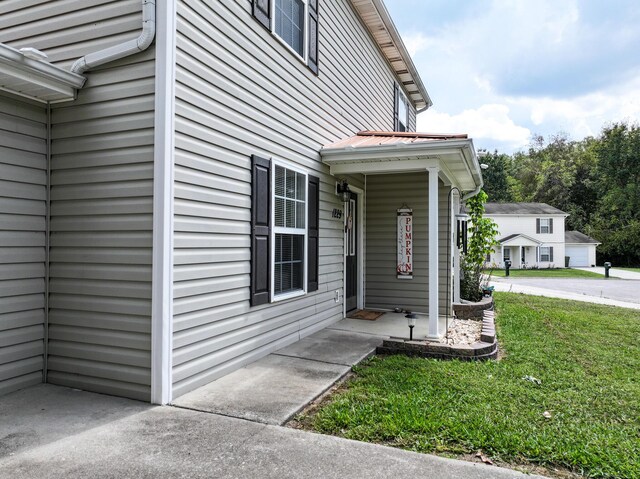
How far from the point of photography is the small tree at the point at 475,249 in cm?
847

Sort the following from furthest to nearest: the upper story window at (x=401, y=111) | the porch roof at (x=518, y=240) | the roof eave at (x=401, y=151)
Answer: the porch roof at (x=518, y=240) → the upper story window at (x=401, y=111) → the roof eave at (x=401, y=151)

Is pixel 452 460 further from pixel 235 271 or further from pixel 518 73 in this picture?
pixel 518 73

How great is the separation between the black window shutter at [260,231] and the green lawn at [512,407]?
129 centimetres

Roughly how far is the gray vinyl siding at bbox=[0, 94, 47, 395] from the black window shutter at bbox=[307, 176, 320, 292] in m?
2.91

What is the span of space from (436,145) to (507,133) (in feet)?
199

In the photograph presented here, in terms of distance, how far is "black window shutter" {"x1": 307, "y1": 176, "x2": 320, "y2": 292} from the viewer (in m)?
5.55

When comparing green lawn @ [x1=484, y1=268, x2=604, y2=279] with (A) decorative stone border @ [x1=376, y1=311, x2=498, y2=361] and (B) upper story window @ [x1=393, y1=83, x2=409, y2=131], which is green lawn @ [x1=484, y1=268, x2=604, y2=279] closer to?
(B) upper story window @ [x1=393, y1=83, x2=409, y2=131]

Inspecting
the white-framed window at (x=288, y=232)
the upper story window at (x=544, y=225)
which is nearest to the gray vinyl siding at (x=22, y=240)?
the white-framed window at (x=288, y=232)

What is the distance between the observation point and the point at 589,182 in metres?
35.5

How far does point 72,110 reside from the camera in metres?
3.62

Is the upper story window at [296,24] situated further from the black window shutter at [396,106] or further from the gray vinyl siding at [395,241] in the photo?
the black window shutter at [396,106]

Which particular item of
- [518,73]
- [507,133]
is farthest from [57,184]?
[507,133]

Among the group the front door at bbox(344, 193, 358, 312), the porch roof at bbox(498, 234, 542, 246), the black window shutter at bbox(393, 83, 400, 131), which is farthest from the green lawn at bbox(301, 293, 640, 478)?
the porch roof at bbox(498, 234, 542, 246)

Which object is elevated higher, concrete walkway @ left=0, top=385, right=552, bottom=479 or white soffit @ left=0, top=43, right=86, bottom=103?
white soffit @ left=0, top=43, right=86, bottom=103
